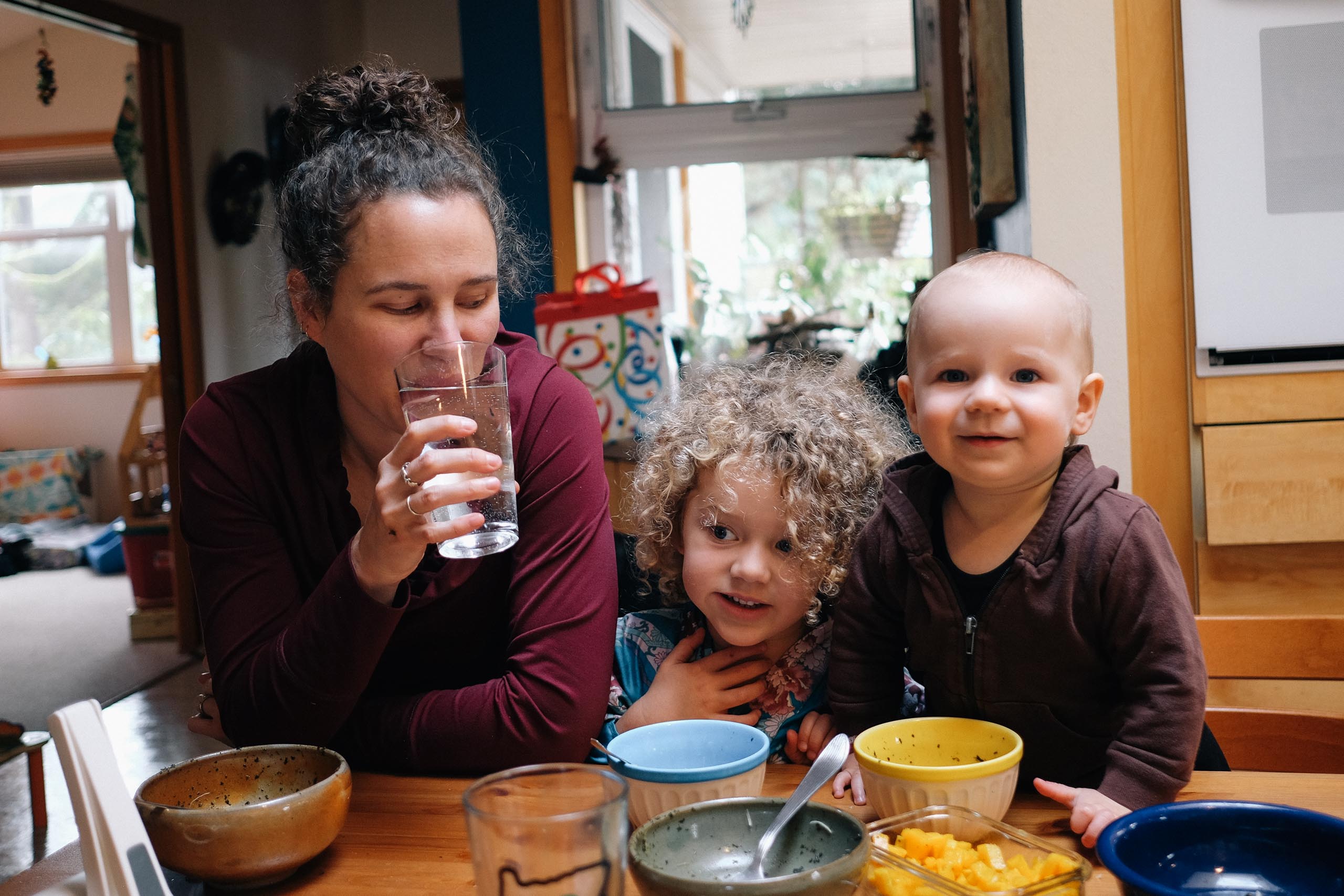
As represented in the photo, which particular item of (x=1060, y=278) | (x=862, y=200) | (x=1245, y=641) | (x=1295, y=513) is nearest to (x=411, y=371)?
(x=1060, y=278)

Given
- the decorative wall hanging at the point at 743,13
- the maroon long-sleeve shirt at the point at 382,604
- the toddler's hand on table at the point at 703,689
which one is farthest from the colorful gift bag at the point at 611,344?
the toddler's hand on table at the point at 703,689

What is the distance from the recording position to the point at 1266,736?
1.33m

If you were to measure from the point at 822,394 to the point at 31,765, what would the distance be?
258 cm

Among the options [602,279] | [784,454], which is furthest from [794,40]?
[784,454]

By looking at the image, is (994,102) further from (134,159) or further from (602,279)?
(134,159)

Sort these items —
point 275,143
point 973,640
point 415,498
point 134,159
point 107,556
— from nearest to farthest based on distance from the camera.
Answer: point 415,498
point 973,640
point 134,159
point 275,143
point 107,556

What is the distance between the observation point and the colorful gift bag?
292 centimetres

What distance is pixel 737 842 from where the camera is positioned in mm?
780

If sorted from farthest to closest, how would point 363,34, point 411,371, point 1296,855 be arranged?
point 363,34, point 411,371, point 1296,855

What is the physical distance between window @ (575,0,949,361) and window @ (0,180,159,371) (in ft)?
20.9

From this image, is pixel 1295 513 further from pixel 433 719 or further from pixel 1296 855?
pixel 433 719

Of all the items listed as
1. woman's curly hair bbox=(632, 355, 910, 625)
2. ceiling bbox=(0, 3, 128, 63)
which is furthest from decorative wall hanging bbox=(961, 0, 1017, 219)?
ceiling bbox=(0, 3, 128, 63)

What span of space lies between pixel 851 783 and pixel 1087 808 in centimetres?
22

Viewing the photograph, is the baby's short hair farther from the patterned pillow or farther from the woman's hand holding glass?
the patterned pillow
